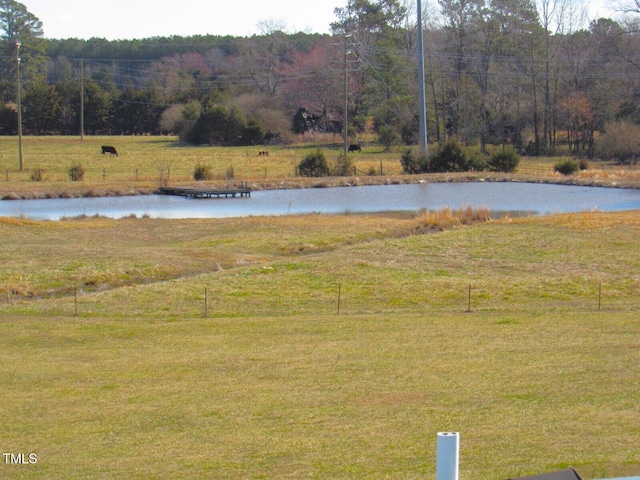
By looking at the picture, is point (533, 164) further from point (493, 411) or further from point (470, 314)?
point (493, 411)

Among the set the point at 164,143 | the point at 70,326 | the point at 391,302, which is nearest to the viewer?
the point at 70,326

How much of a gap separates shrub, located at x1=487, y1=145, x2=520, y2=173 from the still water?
1015 centimetres

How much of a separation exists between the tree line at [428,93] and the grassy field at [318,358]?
172ft

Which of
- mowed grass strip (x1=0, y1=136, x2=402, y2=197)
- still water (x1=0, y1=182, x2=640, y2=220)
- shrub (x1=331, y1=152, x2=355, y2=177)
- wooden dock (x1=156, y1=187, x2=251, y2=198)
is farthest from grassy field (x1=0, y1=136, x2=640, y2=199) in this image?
still water (x1=0, y1=182, x2=640, y2=220)

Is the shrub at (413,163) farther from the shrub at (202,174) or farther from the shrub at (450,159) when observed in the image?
the shrub at (202,174)

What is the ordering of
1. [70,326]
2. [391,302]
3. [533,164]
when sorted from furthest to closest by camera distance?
[533,164] < [391,302] < [70,326]

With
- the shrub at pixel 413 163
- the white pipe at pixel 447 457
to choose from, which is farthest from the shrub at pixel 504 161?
the white pipe at pixel 447 457

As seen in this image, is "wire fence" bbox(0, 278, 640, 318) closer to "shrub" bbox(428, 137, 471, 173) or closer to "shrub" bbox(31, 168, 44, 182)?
"shrub" bbox(31, 168, 44, 182)

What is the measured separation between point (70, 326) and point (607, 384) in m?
10.6

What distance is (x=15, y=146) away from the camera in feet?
274

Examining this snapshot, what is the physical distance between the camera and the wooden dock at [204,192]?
5091 centimetres

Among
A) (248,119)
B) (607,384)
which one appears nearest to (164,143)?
(248,119)

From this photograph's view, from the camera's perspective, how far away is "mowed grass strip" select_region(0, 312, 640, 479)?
854 cm

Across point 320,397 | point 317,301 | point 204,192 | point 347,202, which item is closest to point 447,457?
point 320,397
